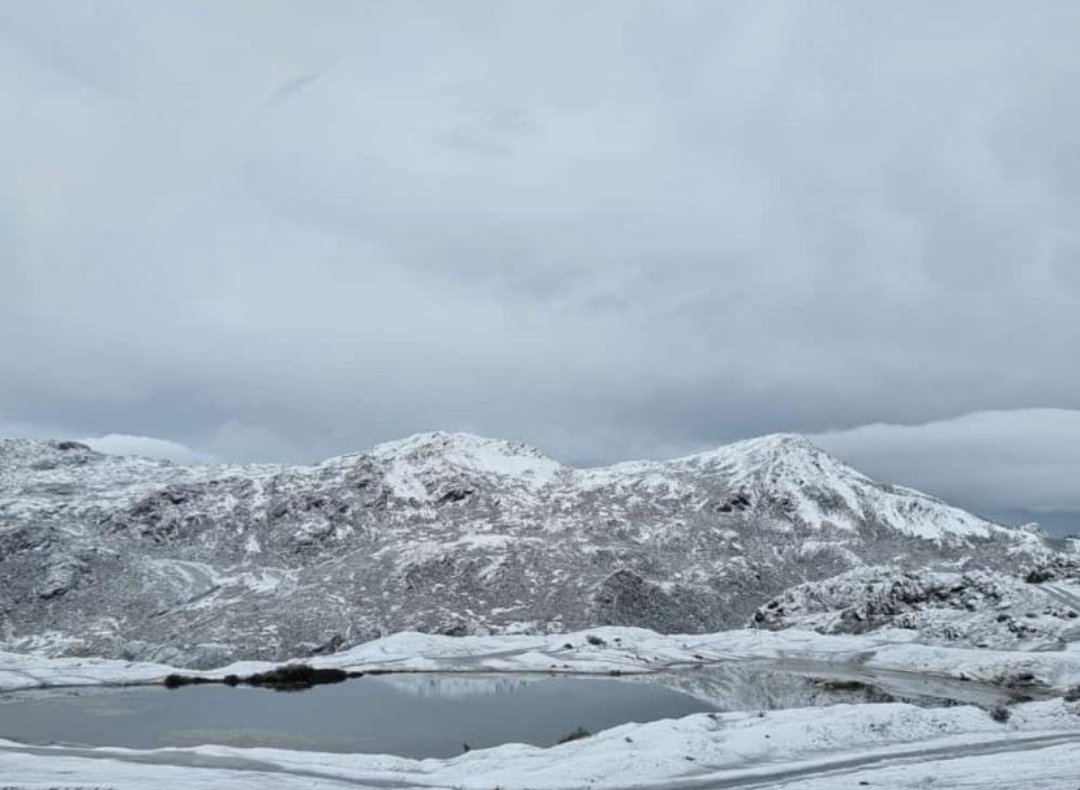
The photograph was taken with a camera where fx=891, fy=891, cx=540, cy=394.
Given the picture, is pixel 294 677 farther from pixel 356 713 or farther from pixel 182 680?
pixel 356 713

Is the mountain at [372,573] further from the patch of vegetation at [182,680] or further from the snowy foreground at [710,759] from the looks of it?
the snowy foreground at [710,759]

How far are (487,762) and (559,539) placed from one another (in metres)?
136

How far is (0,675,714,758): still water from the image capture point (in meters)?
54.9

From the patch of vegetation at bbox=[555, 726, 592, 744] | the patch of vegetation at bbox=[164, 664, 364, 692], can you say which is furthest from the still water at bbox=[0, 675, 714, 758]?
the patch of vegetation at bbox=[164, 664, 364, 692]

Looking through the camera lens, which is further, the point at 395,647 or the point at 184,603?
the point at 184,603

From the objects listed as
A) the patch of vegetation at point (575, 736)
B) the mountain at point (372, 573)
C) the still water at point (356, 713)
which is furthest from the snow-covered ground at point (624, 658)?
the patch of vegetation at point (575, 736)

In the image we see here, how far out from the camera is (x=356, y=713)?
2611 inches

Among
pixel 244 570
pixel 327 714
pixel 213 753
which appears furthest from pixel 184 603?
pixel 213 753

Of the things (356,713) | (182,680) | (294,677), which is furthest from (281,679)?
(356,713)

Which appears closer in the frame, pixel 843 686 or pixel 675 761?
pixel 675 761

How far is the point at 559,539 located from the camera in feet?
597

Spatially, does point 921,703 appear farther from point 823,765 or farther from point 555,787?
point 555,787

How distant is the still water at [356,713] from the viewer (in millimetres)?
54938

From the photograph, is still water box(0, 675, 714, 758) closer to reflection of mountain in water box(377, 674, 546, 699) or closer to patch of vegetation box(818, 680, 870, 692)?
reflection of mountain in water box(377, 674, 546, 699)
